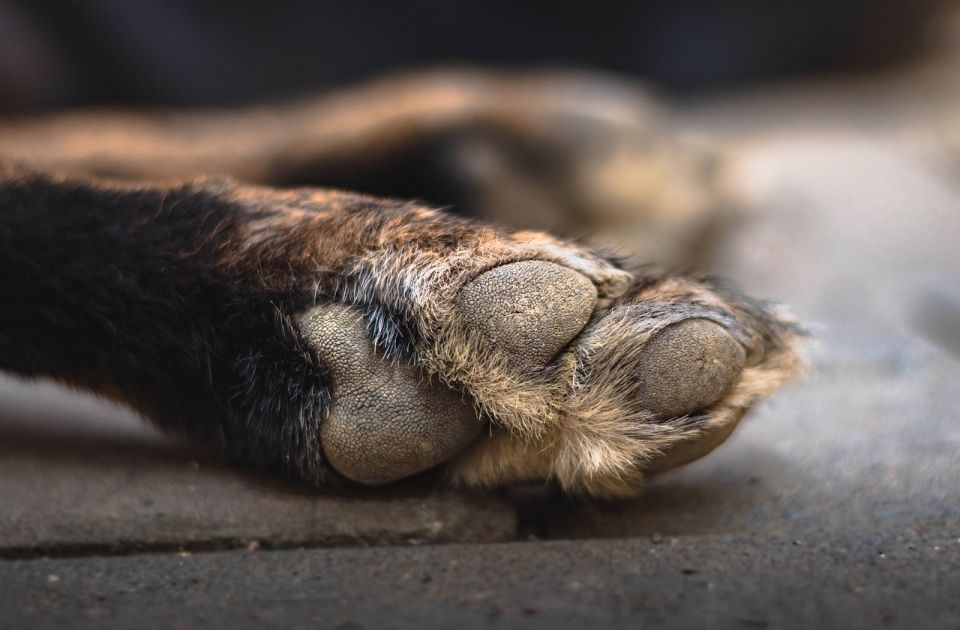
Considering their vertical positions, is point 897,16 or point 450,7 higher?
point 897,16

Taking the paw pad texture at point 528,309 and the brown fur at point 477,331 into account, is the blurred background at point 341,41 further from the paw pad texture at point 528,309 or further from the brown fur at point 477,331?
the paw pad texture at point 528,309

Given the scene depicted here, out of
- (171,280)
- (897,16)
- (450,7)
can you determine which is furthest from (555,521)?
(897,16)

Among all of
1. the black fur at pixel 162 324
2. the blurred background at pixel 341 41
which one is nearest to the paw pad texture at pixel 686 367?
the black fur at pixel 162 324

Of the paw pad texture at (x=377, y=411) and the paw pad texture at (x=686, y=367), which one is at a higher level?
the paw pad texture at (x=686, y=367)

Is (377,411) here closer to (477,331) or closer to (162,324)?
(477,331)

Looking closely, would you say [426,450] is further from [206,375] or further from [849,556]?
[849,556]

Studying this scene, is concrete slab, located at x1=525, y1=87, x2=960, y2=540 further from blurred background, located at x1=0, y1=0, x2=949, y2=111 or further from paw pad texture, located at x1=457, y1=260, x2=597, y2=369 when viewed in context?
blurred background, located at x1=0, y1=0, x2=949, y2=111
